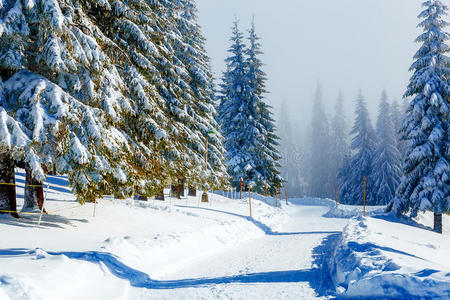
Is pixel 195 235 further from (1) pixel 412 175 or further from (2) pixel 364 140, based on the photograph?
(2) pixel 364 140

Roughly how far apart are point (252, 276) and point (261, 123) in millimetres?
27083

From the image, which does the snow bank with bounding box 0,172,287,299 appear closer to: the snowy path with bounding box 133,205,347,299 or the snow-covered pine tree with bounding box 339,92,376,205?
the snowy path with bounding box 133,205,347,299

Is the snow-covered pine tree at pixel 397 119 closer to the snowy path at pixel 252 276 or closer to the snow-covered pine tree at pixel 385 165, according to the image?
the snow-covered pine tree at pixel 385 165

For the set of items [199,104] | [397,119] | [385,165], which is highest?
[397,119]

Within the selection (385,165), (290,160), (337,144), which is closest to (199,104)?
(385,165)

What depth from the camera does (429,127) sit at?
753 inches

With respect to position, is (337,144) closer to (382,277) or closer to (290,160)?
(290,160)

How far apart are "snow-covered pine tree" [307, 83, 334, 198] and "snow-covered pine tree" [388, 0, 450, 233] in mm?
45142

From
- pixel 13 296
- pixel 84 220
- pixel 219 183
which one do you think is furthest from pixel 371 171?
pixel 13 296

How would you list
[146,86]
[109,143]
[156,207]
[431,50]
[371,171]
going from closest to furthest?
1. [109,143]
2. [146,86]
3. [156,207]
4. [431,50]
5. [371,171]

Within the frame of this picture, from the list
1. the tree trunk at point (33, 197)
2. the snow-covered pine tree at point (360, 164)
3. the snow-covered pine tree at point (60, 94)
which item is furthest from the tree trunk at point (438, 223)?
the snow-covered pine tree at point (360, 164)

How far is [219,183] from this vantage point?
2247cm

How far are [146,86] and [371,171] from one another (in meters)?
36.4

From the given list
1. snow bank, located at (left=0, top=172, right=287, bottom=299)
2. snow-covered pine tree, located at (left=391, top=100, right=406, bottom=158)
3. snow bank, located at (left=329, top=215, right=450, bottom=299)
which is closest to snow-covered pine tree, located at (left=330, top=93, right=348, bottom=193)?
snow-covered pine tree, located at (left=391, top=100, right=406, bottom=158)
